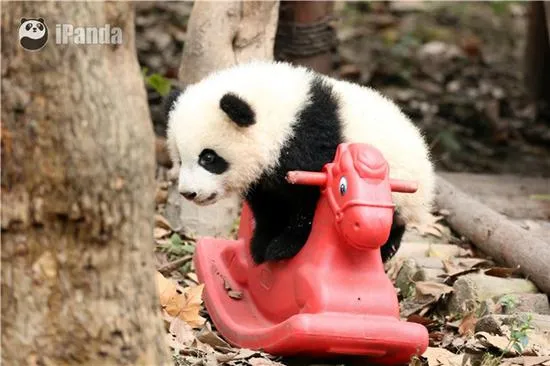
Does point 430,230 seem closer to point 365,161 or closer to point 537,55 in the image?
point 365,161

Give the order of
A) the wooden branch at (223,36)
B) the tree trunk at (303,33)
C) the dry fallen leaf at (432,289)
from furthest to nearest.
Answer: the tree trunk at (303,33) → the wooden branch at (223,36) → the dry fallen leaf at (432,289)

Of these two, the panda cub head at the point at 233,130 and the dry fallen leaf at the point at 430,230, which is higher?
the panda cub head at the point at 233,130

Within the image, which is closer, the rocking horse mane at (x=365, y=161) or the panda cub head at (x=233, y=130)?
the rocking horse mane at (x=365, y=161)

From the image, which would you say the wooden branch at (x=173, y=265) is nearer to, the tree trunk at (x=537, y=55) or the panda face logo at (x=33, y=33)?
the panda face logo at (x=33, y=33)

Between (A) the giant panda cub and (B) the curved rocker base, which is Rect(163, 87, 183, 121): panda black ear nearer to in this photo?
(A) the giant panda cub

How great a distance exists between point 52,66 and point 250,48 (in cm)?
320

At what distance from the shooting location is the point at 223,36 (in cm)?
562

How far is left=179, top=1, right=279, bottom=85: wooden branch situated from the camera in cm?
558

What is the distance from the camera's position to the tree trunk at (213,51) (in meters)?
5.59

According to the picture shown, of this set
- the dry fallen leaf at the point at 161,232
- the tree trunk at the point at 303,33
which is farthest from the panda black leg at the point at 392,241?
the tree trunk at the point at 303,33

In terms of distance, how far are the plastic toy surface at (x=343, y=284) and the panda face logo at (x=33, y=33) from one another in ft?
5.00

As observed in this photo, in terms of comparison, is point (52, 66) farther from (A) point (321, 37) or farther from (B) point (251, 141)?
(A) point (321, 37)

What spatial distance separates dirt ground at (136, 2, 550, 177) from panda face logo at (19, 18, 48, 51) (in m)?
5.00

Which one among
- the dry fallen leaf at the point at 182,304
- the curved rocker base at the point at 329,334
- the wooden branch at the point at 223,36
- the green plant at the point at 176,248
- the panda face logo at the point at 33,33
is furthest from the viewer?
the wooden branch at the point at 223,36
